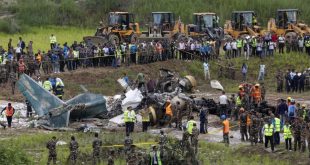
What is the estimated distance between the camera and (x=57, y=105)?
3097 centimetres

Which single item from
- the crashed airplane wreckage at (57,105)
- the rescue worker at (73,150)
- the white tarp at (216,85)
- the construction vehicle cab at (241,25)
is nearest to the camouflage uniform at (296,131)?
the rescue worker at (73,150)

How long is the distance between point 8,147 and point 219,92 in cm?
1865

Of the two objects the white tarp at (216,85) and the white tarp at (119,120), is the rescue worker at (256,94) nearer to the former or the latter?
the white tarp at (119,120)

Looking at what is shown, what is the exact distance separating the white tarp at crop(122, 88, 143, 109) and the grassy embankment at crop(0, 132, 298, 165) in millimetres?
3733

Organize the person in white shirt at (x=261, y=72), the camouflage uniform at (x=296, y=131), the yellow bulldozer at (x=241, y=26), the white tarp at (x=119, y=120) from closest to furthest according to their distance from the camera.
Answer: the camouflage uniform at (x=296, y=131) < the white tarp at (x=119, y=120) < the person in white shirt at (x=261, y=72) < the yellow bulldozer at (x=241, y=26)

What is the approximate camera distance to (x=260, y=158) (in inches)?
1014

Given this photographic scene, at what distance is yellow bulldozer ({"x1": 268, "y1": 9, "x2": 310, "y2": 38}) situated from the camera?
4972 centimetres

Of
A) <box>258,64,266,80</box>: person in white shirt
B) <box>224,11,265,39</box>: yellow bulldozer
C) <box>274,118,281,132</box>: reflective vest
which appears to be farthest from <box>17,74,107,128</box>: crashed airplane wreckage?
<box>224,11,265,39</box>: yellow bulldozer

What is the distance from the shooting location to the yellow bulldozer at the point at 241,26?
165 ft

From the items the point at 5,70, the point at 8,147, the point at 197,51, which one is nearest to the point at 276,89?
the point at 197,51

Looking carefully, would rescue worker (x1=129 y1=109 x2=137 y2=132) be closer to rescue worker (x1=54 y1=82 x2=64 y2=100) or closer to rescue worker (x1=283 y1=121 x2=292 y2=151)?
rescue worker (x1=54 y1=82 x2=64 y2=100)

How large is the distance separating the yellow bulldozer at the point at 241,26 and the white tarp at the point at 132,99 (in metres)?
18.0

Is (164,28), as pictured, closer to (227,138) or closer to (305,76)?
(305,76)

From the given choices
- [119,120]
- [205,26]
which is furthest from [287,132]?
[205,26]
